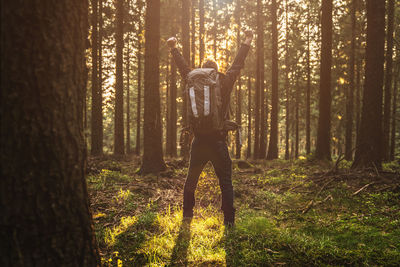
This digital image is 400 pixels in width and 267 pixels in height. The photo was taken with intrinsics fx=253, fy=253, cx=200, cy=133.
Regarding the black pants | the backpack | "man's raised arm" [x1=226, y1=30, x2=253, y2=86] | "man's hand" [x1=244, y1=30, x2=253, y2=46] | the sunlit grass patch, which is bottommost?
the sunlit grass patch

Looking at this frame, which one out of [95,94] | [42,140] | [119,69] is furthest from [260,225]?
[119,69]

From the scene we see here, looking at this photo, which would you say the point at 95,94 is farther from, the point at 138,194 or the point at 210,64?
the point at 210,64

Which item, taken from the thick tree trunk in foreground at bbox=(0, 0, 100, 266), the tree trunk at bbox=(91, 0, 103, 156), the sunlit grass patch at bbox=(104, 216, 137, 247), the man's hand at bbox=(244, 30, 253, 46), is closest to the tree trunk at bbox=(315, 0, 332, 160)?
the man's hand at bbox=(244, 30, 253, 46)

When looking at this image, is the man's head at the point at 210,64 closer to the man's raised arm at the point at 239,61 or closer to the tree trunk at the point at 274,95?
the man's raised arm at the point at 239,61

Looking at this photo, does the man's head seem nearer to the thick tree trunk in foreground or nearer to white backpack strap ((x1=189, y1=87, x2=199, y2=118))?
white backpack strap ((x1=189, y1=87, x2=199, y2=118))

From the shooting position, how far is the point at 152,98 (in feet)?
29.5

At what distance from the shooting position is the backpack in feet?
12.4

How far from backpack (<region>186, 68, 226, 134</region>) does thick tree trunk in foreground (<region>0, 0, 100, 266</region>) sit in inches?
83.6

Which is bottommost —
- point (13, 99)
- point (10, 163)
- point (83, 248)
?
point (83, 248)

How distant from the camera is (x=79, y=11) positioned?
6.16 ft

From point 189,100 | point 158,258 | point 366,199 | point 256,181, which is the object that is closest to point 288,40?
point 256,181

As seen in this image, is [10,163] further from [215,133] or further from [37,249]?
[215,133]

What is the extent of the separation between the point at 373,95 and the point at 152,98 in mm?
6973

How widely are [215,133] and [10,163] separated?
2.78 m
